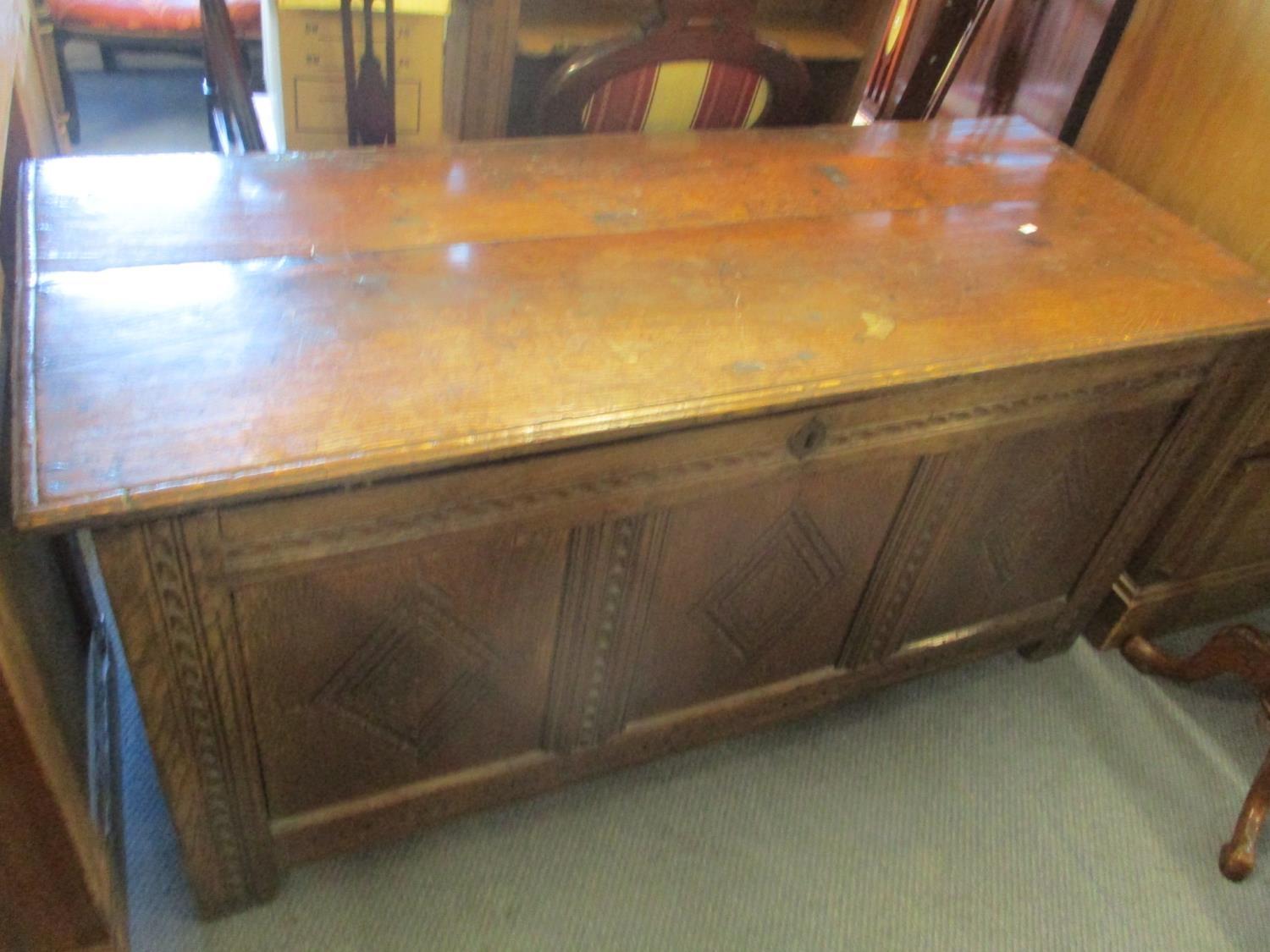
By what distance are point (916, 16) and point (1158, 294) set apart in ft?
2.76

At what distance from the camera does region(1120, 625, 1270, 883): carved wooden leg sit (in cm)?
137

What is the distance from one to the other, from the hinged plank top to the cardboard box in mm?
300

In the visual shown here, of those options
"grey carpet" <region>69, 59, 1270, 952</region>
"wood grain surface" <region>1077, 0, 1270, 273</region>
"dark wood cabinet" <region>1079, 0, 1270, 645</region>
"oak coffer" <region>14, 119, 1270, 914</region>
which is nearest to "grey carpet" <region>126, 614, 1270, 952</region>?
"grey carpet" <region>69, 59, 1270, 952</region>

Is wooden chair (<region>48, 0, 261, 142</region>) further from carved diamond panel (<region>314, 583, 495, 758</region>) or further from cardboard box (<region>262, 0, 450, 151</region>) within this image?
carved diamond panel (<region>314, 583, 495, 758</region>)

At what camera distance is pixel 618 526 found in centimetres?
99

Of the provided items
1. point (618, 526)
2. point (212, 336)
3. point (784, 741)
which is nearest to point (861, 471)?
point (618, 526)

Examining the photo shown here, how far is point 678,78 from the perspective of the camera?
4.32 feet

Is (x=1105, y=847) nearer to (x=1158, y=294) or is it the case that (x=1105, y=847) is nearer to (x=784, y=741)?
(x=784, y=741)

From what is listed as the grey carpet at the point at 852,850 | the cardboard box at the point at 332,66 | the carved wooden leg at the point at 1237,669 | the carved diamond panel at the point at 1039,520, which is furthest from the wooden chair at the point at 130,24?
the carved wooden leg at the point at 1237,669

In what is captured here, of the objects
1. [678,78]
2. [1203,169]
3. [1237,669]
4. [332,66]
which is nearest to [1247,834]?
[1237,669]

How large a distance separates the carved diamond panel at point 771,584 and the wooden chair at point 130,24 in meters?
1.94

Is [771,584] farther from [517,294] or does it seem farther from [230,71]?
[230,71]

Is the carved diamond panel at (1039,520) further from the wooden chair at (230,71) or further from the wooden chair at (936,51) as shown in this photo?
the wooden chair at (230,71)

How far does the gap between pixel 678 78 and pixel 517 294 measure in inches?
20.5
